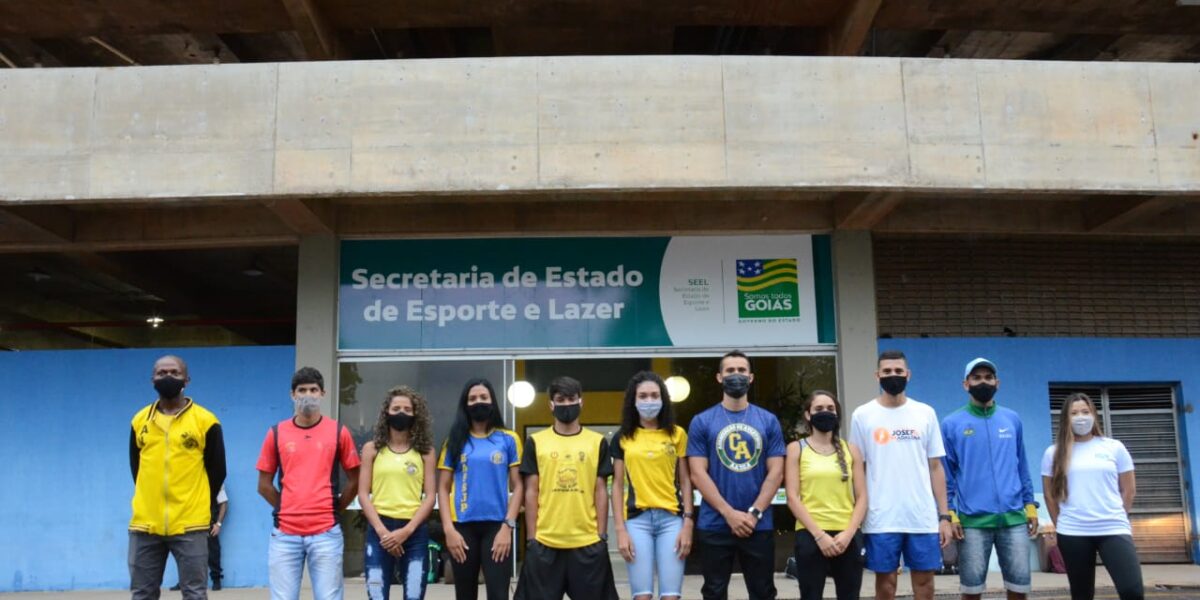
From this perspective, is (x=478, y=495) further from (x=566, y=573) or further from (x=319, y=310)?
(x=319, y=310)

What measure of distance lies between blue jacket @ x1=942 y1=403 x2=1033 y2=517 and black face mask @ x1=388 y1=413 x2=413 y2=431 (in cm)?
327

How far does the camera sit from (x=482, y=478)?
6.03 m

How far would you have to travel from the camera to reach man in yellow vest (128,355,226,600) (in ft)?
17.8

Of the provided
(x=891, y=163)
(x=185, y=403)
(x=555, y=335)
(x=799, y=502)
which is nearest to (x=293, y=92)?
(x=555, y=335)

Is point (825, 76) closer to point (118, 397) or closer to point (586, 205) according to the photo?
point (586, 205)

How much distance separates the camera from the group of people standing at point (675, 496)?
5617 mm

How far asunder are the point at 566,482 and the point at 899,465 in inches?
74.9

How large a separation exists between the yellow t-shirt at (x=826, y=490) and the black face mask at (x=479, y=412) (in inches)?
75.0

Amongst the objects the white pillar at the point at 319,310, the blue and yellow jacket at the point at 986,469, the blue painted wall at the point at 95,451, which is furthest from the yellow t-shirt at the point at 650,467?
the blue painted wall at the point at 95,451

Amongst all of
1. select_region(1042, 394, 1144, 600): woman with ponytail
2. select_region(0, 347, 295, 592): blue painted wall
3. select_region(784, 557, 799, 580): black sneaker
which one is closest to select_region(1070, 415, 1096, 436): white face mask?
select_region(1042, 394, 1144, 600): woman with ponytail

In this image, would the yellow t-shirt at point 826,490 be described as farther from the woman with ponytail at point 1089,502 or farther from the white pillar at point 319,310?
the white pillar at point 319,310

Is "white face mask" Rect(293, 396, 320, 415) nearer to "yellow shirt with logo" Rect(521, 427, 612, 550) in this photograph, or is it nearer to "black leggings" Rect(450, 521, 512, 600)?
"black leggings" Rect(450, 521, 512, 600)

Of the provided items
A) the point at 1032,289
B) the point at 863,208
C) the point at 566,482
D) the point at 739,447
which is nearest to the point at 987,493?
the point at 739,447

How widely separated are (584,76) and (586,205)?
1.87 metres
